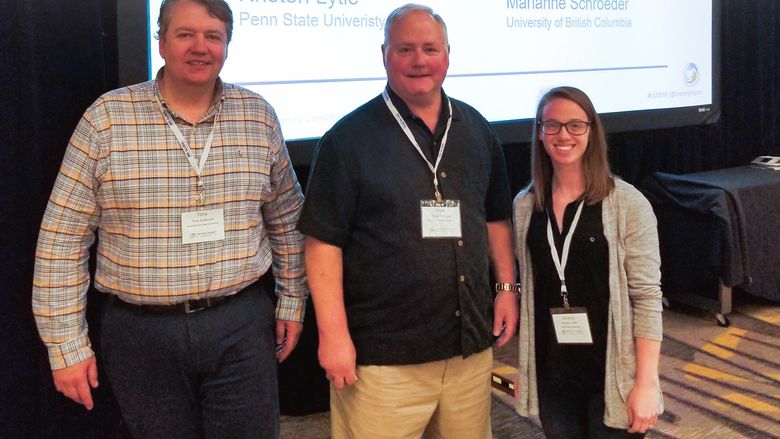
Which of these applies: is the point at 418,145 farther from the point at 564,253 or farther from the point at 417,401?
the point at 417,401

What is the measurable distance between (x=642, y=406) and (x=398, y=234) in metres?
0.66

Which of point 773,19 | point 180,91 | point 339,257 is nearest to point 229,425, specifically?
point 339,257

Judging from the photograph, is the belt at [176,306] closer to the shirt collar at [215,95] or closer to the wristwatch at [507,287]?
the shirt collar at [215,95]

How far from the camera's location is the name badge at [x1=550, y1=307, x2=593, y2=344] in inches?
59.5

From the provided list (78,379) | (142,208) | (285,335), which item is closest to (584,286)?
(285,335)

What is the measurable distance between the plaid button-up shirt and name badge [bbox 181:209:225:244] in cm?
1

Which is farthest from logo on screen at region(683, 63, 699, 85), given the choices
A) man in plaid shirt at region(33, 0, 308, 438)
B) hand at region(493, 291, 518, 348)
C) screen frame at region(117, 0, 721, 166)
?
man in plaid shirt at region(33, 0, 308, 438)

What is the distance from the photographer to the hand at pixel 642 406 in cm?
145

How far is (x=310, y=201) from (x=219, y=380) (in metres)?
0.44

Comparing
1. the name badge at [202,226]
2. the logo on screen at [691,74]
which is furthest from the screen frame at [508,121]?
the name badge at [202,226]

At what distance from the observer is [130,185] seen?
1.33 meters

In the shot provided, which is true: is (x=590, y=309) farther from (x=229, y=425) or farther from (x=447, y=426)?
(x=229, y=425)

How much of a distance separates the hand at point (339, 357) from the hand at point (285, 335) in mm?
173

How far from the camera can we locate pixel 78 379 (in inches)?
55.6
